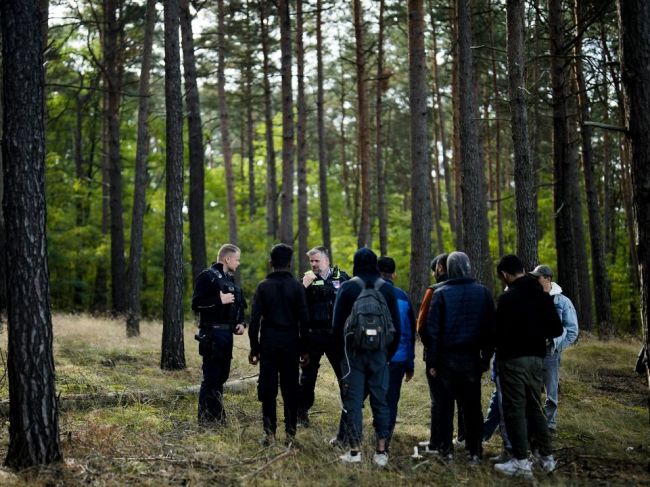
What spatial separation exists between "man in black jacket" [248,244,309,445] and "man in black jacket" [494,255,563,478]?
2222mm

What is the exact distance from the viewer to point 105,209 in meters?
28.7

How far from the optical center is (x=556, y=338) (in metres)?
8.13

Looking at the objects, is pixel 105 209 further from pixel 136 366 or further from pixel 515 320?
pixel 515 320

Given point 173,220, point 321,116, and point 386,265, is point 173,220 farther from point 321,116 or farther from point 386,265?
point 321,116

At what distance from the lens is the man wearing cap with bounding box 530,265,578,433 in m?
8.21

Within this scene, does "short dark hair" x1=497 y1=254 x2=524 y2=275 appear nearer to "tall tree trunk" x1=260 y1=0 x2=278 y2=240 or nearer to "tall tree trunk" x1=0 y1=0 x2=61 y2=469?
"tall tree trunk" x1=0 y1=0 x2=61 y2=469

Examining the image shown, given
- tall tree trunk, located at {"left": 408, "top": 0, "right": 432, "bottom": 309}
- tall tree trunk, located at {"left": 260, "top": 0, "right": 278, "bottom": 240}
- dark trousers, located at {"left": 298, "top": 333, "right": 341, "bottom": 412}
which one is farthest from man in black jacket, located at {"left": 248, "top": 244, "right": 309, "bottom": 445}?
tall tree trunk, located at {"left": 260, "top": 0, "right": 278, "bottom": 240}

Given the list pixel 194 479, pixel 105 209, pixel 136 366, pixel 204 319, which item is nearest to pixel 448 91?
pixel 105 209

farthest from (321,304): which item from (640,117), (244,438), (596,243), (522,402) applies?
(596,243)

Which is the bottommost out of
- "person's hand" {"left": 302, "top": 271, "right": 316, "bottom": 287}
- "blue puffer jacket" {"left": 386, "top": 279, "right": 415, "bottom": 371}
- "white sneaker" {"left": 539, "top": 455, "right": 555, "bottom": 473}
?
"white sneaker" {"left": 539, "top": 455, "right": 555, "bottom": 473}

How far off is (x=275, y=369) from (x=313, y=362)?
87 cm

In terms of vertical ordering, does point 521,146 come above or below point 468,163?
above

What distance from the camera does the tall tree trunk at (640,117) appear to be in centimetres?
684

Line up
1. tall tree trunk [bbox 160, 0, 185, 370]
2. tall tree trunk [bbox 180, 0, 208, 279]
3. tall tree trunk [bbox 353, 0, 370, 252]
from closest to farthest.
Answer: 1. tall tree trunk [bbox 160, 0, 185, 370]
2. tall tree trunk [bbox 180, 0, 208, 279]
3. tall tree trunk [bbox 353, 0, 370, 252]
